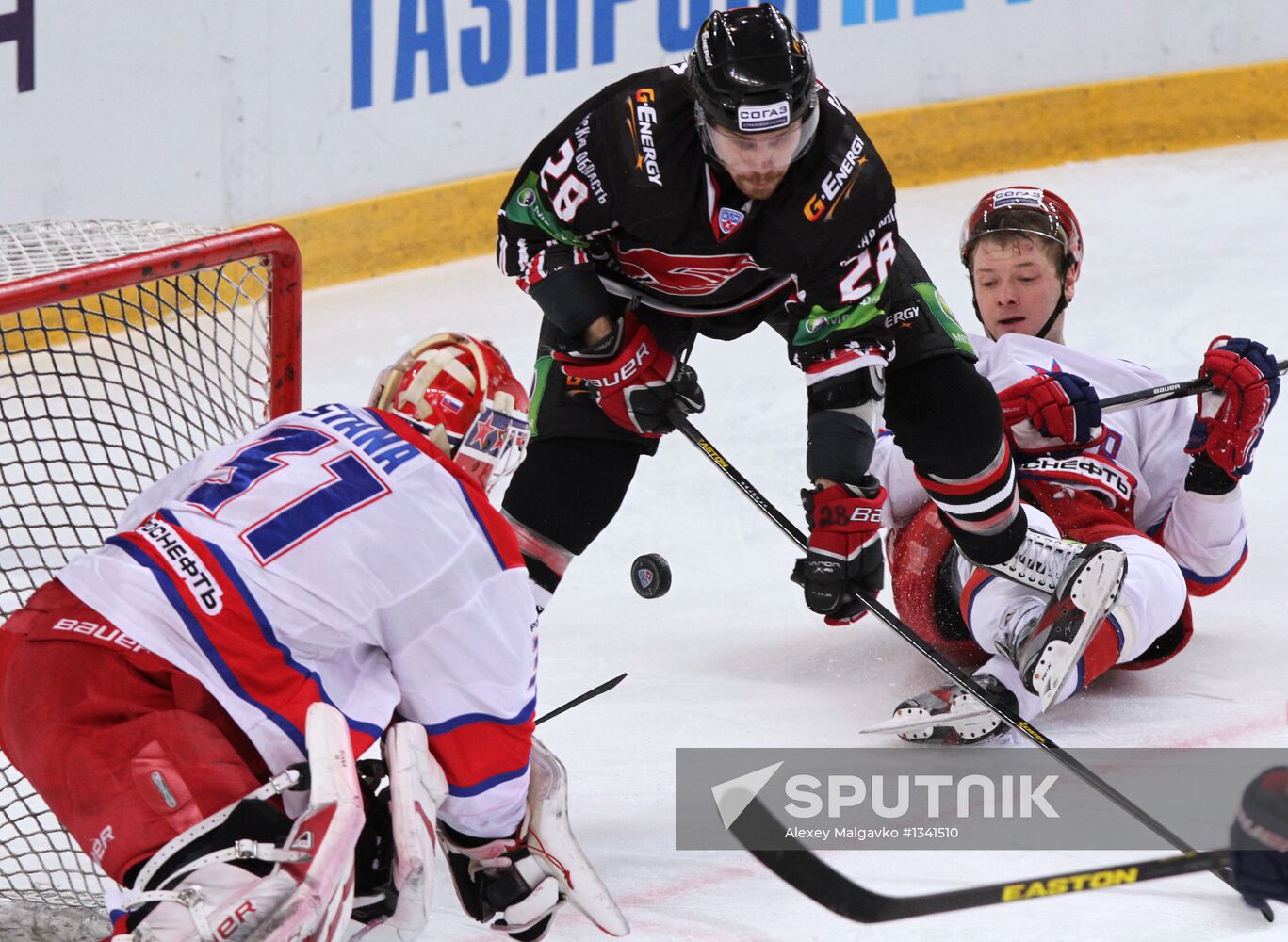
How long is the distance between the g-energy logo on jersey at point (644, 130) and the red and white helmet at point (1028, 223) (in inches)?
37.2

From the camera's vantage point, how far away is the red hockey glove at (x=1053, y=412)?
3053 mm

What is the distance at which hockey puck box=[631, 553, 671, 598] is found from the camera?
2994 mm

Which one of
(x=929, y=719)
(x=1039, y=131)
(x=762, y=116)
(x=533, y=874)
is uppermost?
(x=762, y=116)

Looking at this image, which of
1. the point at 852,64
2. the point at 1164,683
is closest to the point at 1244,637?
the point at 1164,683

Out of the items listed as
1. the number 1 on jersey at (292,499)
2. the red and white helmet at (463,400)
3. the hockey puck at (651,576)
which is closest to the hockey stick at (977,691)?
the hockey puck at (651,576)

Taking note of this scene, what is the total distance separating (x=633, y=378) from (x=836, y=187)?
0.48 m

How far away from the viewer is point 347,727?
1.81 metres

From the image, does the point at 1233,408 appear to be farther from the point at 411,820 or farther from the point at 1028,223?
the point at 411,820

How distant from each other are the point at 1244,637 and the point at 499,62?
112 inches

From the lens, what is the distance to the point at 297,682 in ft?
5.97

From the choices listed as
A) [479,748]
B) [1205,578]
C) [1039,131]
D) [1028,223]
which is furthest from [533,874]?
[1039,131]

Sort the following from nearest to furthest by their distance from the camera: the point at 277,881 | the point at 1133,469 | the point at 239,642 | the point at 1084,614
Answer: the point at 277,881
the point at 239,642
the point at 1084,614
the point at 1133,469

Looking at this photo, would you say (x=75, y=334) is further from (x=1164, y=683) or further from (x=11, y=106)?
(x=11, y=106)

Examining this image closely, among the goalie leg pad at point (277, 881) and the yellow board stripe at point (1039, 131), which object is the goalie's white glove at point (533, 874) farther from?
the yellow board stripe at point (1039, 131)
